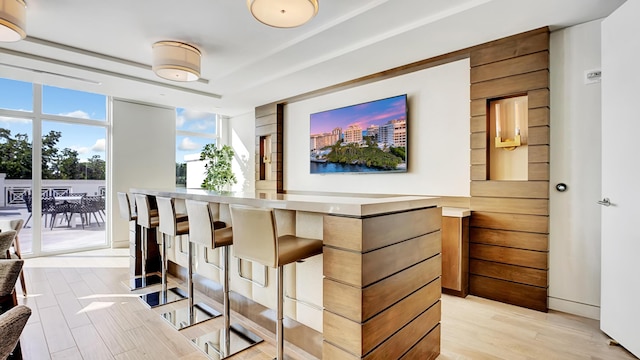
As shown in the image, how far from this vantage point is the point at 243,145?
7.16 m

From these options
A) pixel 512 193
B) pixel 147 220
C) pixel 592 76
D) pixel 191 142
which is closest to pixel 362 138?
pixel 512 193

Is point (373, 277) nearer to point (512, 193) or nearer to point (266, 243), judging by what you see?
point (266, 243)

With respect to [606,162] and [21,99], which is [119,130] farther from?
[606,162]

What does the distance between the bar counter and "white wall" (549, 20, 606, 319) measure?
5.23 ft

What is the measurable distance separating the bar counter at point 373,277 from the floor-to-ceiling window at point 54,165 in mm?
5042

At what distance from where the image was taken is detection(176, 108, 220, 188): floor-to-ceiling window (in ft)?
22.5

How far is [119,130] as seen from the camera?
19.1 ft

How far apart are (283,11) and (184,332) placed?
8.80ft

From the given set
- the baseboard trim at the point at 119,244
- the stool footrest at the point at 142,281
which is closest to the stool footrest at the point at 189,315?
the stool footrest at the point at 142,281

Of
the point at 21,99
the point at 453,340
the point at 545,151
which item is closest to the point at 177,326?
the point at 453,340

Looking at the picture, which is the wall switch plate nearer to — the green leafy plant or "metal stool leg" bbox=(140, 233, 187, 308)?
"metal stool leg" bbox=(140, 233, 187, 308)

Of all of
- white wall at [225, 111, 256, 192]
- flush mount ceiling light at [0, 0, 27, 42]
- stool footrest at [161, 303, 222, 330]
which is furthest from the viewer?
white wall at [225, 111, 256, 192]

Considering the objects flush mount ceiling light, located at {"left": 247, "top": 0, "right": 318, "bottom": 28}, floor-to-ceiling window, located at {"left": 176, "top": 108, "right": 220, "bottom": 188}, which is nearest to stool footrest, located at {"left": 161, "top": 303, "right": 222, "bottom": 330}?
flush mount ceiling light, located at {"left": 247, "top": 0, "right": 318, "bottom": 28}

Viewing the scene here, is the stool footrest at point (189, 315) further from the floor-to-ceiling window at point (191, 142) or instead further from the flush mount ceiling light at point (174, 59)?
the floor-to-ceiling window at point (191, 142)
